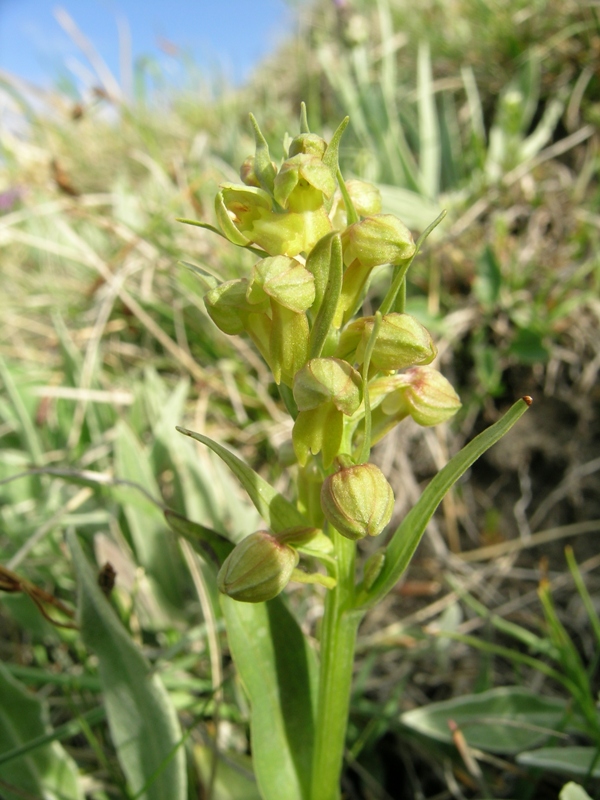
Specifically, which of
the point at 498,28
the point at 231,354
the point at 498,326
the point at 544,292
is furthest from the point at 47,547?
the point at 498,28

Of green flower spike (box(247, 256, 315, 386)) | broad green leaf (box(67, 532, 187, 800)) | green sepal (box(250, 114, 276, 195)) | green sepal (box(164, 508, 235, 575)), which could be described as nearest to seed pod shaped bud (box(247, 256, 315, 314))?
green flower spike (box(247, 256, 315, 386))

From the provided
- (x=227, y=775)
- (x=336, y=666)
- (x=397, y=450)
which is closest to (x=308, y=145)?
(x=336, y=666)

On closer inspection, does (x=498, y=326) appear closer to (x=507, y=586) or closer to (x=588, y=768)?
(x=507, y=586)

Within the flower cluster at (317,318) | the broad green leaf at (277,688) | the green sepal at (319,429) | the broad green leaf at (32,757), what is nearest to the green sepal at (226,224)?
the flower cluster at (317,318)

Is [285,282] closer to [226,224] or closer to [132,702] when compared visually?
[226,224]

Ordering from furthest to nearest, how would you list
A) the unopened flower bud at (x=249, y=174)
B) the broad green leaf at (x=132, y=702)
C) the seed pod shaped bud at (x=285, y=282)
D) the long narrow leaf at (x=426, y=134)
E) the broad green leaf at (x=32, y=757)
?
1. the long narrow leaf at (x=426, y=134)
2. the broad green leaf at (x=32, y=757)
3. the broad green leaf at (x=132, y=702)
4. the unopened flower bud at (x=249, y=174)
5. the seed pod shaped bud at (x=285, y=282)

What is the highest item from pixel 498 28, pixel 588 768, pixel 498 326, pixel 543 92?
pixel 498 28

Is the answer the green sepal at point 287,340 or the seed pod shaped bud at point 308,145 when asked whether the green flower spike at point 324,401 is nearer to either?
the green sepal at point 287,340
